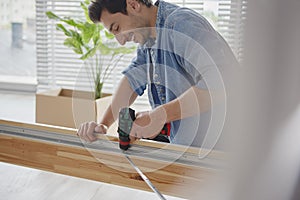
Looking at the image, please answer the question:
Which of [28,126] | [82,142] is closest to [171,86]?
[82,142]

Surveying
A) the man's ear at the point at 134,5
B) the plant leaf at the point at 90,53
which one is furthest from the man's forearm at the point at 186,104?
the plant leaf at the point at 90,53

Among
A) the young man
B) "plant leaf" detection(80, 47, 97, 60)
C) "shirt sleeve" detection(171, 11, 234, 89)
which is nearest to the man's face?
the young man

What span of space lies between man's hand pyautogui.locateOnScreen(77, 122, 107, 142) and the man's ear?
0.28 m

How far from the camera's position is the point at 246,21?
0.18 m

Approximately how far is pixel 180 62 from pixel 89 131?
0.80ft

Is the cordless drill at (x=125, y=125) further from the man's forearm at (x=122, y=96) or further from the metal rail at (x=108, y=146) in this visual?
the man's forearm at (x=122, y=96)

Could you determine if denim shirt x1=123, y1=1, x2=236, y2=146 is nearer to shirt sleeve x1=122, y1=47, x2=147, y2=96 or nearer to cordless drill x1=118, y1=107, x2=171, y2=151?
shirt sleeve x1=122, y1=47, x2=147, y2=96

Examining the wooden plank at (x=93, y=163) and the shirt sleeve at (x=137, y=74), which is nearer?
the wooden plank at (x=93, y=163)

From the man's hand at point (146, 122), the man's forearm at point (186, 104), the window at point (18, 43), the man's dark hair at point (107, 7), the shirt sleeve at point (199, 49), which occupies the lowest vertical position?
the window at point (18, 43)

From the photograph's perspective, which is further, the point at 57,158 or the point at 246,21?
the point at 57,158

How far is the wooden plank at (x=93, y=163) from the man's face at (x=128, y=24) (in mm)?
253

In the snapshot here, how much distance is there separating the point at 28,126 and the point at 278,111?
2.49ft

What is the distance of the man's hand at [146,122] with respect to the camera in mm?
686

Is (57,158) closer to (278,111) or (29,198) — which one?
(29,198)
